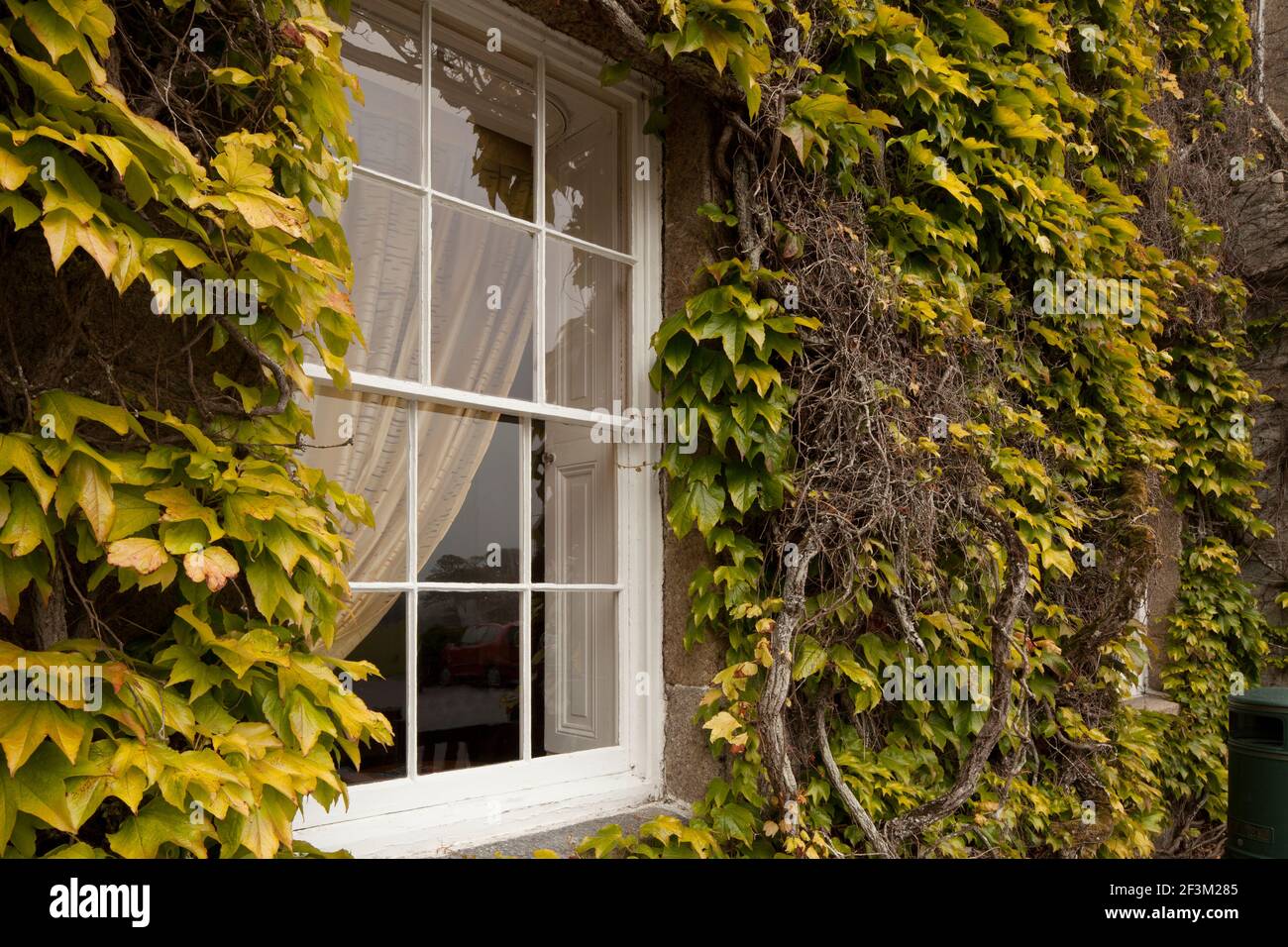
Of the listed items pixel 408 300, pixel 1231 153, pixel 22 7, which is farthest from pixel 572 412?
pixel 1231 153

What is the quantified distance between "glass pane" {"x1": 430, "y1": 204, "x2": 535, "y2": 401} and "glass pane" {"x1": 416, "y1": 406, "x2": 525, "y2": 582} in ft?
0.37

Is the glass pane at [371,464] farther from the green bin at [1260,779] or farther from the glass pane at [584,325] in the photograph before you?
the green bin at [1260,779]

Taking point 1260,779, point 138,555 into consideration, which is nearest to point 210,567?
point 138,555

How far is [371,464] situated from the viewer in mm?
2084

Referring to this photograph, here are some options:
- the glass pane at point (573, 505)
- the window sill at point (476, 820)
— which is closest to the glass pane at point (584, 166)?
the glass pane at point (573, 505)

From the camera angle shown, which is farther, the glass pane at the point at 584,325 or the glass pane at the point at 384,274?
the glass pane at the point at 584,325

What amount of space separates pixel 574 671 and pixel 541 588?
Answer: 0.28 metres

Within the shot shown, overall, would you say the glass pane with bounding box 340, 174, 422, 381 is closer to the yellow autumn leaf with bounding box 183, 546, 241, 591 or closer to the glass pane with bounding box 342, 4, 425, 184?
the glass pane with bounding box 342, 4, 425, 184

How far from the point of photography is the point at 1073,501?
140 inches

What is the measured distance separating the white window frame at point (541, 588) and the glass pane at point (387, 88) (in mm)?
29

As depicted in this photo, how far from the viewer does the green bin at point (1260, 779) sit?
2568mm

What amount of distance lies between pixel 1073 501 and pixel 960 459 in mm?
997

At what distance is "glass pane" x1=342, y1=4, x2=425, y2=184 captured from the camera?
2.13 meters

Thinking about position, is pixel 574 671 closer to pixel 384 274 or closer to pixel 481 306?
pixel 481 306
